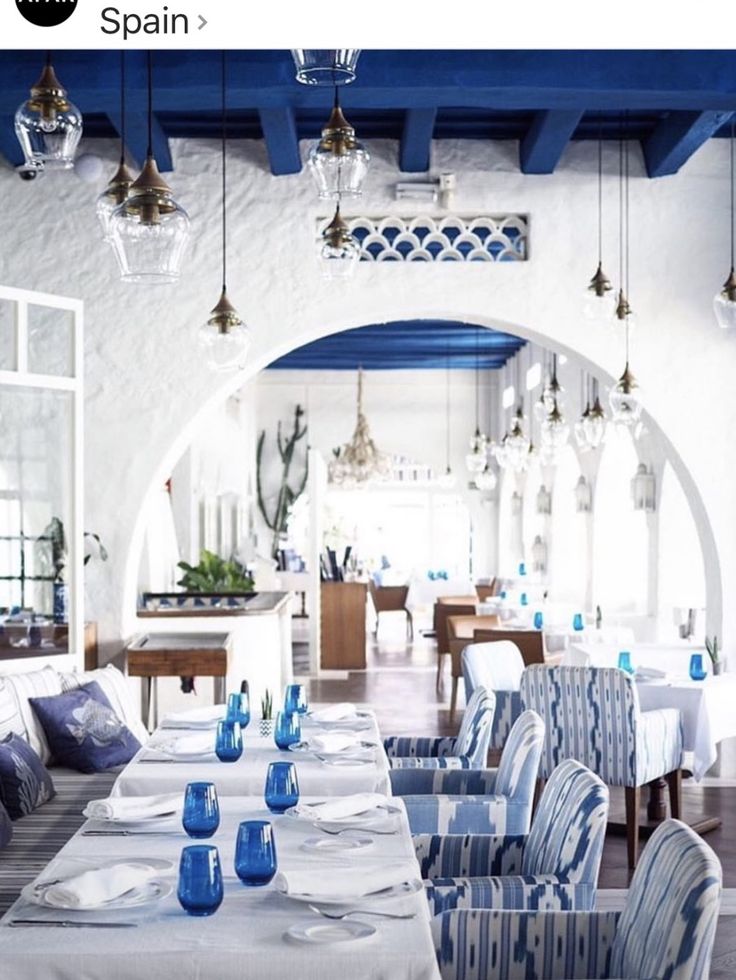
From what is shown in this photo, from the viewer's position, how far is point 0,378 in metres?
6.78

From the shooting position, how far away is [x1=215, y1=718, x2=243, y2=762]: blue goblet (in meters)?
4.36

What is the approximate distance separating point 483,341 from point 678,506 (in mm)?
5830

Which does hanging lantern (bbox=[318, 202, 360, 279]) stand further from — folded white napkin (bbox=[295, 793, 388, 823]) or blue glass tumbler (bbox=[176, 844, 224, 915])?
blue glass tumbler (bbox=[176, 844, 224, 915])

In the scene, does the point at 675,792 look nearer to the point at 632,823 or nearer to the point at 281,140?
the point at 632,823

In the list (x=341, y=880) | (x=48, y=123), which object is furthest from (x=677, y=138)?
(x=341, y=880)

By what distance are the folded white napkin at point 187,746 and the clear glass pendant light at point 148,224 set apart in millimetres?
1880

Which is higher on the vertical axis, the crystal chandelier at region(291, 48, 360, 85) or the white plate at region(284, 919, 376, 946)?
the crystal chandelier at region(291, 48, 360, 85)

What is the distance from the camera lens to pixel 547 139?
301 inches

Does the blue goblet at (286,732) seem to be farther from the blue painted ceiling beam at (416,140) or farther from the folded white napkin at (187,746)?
the blue painted ceiling beam at (416,140)

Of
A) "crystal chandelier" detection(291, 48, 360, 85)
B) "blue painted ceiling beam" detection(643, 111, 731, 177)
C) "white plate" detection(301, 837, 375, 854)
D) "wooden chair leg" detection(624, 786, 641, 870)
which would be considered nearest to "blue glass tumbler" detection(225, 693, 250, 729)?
"white plate" detection(301, 837, 375, 854)
